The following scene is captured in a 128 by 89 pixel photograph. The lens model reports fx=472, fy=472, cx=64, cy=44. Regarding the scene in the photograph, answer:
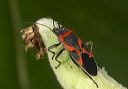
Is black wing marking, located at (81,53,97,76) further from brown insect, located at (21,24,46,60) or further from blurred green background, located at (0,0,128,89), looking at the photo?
blurred green background, located at (0,0,128,89)

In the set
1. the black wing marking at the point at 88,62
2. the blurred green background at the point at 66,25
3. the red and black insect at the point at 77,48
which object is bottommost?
the black wing marking at the point at 88,62

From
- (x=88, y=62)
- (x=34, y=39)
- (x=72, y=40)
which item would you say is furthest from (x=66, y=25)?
(x=34, y=39)

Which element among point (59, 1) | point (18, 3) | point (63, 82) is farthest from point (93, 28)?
point (63, 82)

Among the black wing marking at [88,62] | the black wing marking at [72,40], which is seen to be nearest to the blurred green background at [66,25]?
the black wing marking at [72,40]

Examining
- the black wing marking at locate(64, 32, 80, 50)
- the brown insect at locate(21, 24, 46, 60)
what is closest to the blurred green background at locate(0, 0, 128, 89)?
the black wing marking at locate(64, 32, 80, 50)

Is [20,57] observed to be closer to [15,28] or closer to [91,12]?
[15,28]

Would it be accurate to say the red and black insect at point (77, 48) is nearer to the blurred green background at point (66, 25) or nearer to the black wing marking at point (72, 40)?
the black wing marking at point (72, 40)

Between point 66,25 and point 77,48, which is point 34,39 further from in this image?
→ point 66,25
